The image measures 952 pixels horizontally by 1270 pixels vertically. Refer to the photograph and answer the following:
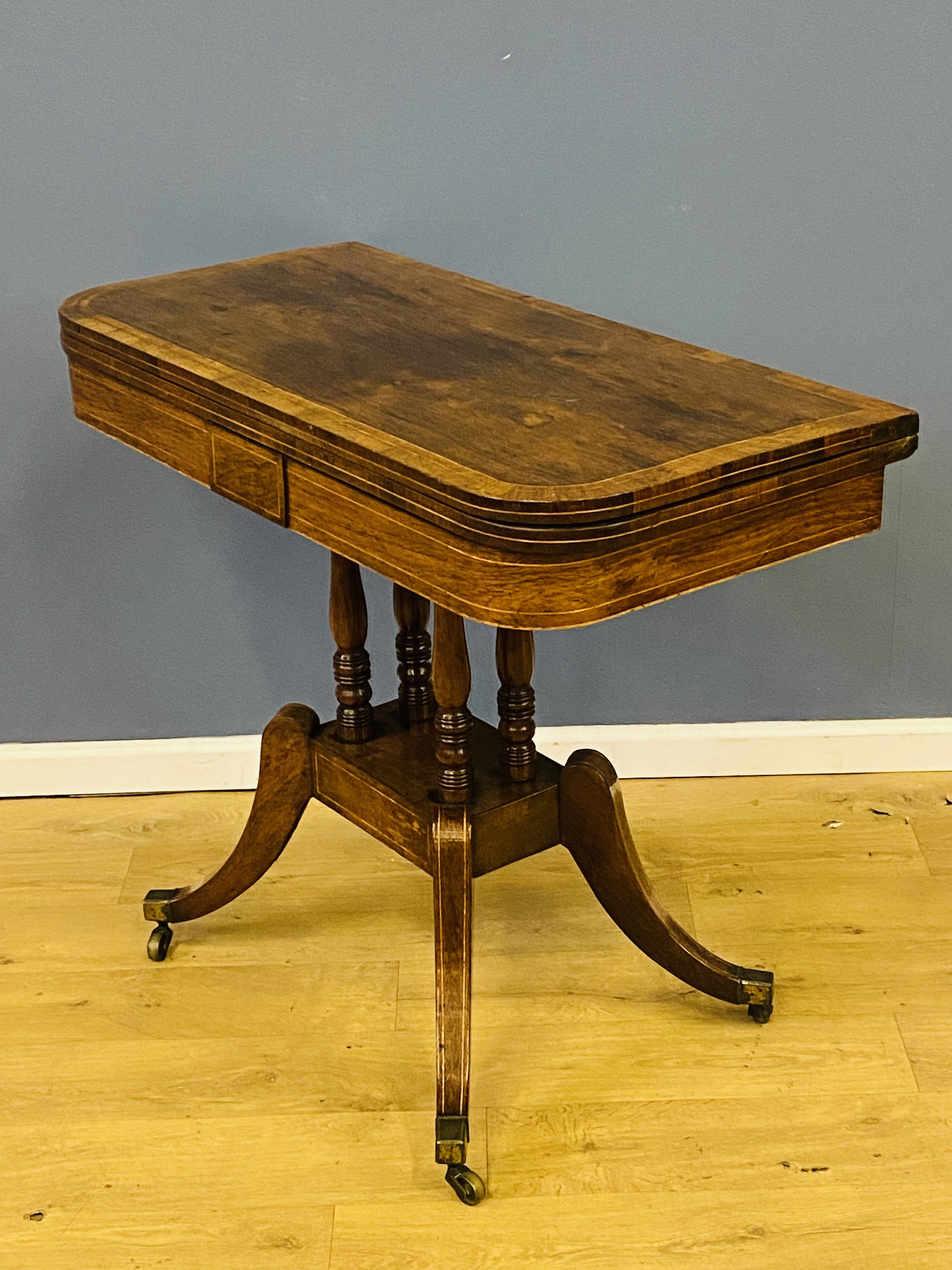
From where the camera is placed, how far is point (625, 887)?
2098 millimetres

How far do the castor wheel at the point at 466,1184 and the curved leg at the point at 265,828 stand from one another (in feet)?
1.75

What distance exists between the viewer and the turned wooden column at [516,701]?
2.03 m

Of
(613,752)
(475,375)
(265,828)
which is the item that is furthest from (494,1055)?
(475,375)

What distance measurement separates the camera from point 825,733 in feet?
8.90

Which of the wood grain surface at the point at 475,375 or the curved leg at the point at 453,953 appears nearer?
the wood grain surface at the point at 475,375

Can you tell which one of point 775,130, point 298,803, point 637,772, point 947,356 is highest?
point 775,130

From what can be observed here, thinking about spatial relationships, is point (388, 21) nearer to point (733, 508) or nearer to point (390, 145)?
point (390, 145)

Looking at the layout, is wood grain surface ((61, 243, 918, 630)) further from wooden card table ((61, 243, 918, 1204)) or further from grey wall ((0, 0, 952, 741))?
grey wall ((0, 0, 952, 741))

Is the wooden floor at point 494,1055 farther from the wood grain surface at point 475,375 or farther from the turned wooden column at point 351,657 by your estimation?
the wood grain surface at point 475,375

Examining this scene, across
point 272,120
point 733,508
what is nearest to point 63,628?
point 272,120

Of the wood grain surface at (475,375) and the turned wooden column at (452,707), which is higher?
the wood grain surface at (475,375)

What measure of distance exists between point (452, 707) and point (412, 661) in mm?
274

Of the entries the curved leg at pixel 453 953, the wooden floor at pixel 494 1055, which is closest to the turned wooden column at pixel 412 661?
the curved leg at pixel 453 953

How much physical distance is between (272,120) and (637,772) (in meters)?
1.15
